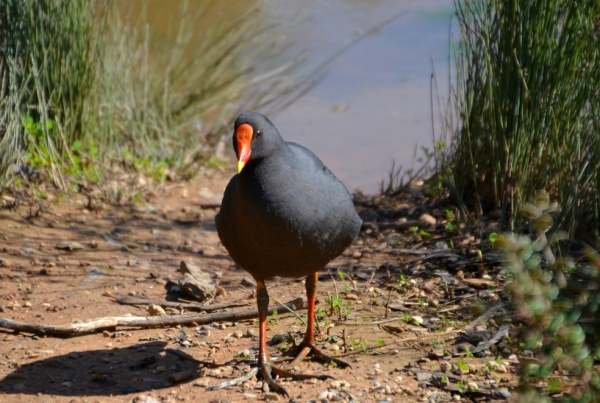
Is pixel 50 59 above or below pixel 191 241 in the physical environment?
above

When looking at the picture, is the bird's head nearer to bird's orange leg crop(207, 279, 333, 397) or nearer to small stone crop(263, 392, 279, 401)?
bird's orange leg crop(207, 279, 333, 397)

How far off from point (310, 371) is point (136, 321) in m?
1.02

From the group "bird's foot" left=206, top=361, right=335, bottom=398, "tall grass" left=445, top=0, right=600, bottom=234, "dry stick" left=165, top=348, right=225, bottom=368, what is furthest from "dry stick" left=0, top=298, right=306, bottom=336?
"tall grass" left=445, top=0, right=600, bottom=234

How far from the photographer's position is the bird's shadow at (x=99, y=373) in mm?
3400

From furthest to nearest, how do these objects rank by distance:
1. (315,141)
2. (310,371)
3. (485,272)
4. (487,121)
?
(315,141) < (487,121) < (485,272) < (310,371)

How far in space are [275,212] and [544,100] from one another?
6.11 ft

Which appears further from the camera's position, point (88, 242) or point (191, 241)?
point (191, 241)

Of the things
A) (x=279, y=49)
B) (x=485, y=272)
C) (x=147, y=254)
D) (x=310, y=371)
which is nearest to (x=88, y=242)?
(x=147, y=254)

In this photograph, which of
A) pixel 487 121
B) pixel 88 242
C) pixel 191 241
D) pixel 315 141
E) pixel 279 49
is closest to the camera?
pixel 487 121

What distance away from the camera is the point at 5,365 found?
11.8 feet

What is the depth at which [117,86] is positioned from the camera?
6.52 m

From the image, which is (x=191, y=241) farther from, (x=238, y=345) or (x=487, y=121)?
(x=487, y=121)

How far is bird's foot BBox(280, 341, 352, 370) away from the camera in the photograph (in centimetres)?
352

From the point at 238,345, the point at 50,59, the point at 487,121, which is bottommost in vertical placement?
the point at 238,345
